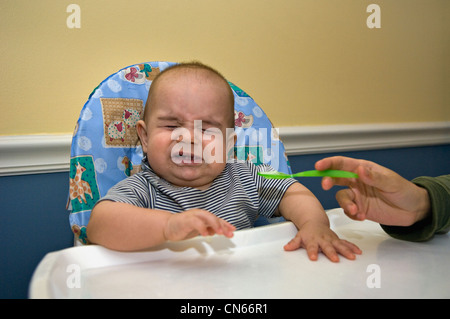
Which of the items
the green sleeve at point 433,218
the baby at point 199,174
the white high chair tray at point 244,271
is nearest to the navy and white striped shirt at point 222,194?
the baby at point 199,174

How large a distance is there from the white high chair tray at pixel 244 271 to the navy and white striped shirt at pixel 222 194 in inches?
4.7

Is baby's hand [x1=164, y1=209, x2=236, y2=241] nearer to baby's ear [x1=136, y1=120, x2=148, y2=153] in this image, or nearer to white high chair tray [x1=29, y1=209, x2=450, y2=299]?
white high chair tray [x1=29, y1=209, x2=450, y2=299]

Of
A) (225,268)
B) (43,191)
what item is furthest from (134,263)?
(43,191)

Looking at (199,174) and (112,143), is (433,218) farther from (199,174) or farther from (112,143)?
(112,143)

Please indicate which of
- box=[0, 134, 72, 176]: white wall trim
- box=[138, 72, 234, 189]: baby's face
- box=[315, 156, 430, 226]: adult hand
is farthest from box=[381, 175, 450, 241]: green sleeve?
box=[0, 134, 72, 176]: white wall trim

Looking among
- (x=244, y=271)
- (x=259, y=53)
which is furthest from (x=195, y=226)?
(x=259, y=53)

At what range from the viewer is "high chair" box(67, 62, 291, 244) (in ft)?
2.23

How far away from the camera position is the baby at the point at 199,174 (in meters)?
0.63

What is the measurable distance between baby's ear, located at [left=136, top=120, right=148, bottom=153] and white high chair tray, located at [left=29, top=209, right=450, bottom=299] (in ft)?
0.91

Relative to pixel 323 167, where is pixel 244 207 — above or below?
below

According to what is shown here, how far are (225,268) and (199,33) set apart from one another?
0.79 m

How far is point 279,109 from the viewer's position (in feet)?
4.07

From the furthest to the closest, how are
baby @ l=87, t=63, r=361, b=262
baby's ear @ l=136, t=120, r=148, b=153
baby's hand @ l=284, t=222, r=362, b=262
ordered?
1. baby's ear @ l=136, t=120, r=148, b=153
2. baby @ l=87, t=63, r=361, b=262
3. baby's hand @ l=284, t=222, r=362, b=262
